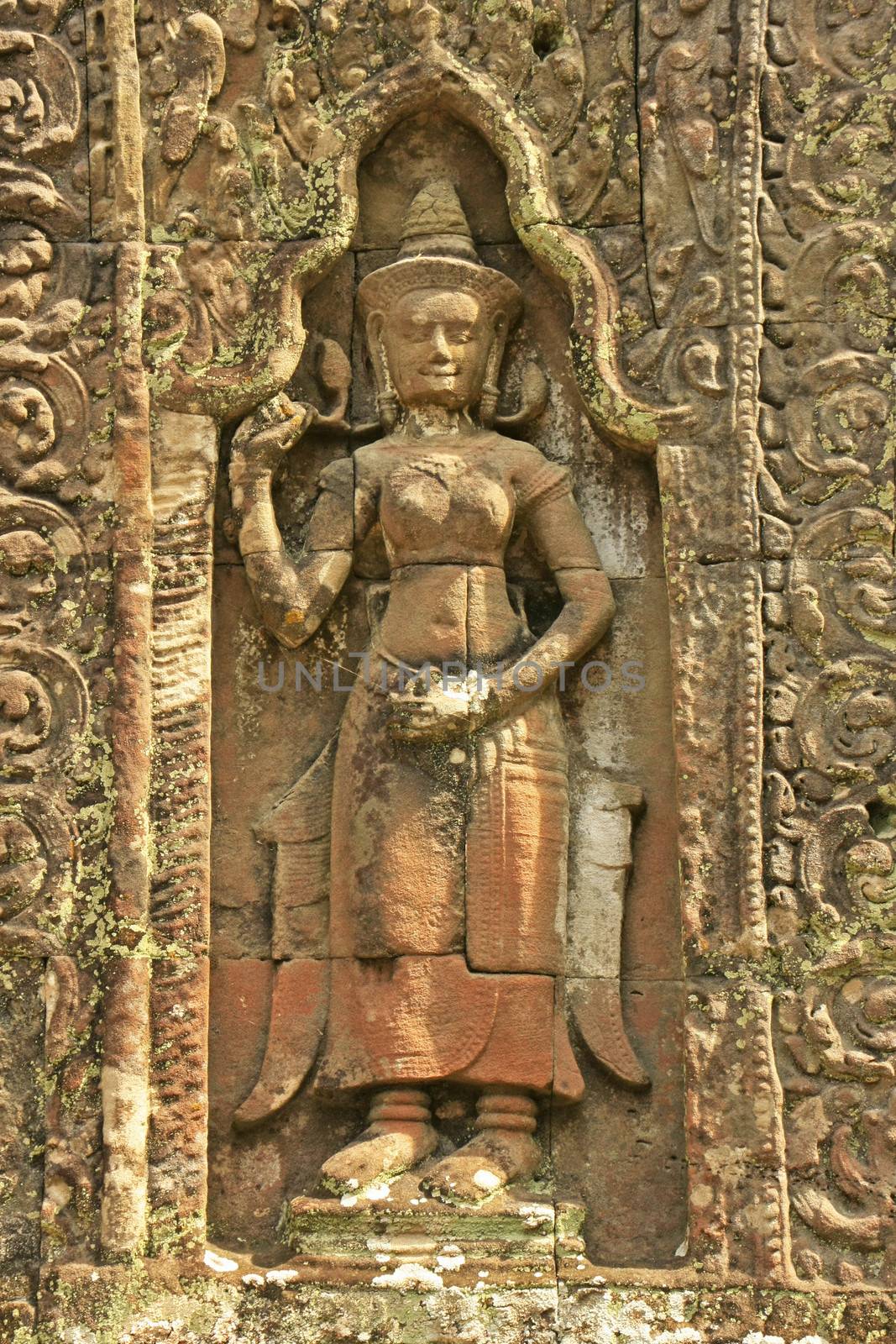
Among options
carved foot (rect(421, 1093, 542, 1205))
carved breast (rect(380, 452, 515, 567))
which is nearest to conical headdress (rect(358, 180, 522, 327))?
carved breast (rect(380, 452, 515, 567))

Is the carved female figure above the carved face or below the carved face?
below

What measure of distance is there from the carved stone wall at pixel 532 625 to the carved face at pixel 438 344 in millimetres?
256

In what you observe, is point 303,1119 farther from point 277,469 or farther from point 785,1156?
point 277,469

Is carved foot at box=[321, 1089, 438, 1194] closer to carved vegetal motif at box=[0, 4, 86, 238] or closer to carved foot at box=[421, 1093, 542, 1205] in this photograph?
carved foot at box=[421, 1093, 542, 1205]

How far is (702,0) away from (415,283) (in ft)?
5.30

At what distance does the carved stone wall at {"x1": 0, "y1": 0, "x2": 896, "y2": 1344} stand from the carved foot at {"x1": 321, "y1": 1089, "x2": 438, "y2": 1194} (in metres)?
0.13

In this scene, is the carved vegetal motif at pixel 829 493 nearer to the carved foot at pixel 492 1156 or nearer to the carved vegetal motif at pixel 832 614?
the carved vegetal motif at pixel 832 614

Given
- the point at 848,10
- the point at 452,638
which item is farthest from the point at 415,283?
the point at 848,10

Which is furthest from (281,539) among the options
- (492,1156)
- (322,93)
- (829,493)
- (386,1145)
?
(492,1156)

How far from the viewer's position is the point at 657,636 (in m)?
8.25

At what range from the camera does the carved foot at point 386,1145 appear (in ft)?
24.9

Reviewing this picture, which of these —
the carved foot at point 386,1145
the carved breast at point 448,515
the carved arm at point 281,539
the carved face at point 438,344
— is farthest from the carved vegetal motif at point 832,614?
the carved arm at point 281,539

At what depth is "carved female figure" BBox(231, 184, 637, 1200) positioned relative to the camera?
7754 millimetres

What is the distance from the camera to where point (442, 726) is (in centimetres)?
790
